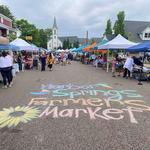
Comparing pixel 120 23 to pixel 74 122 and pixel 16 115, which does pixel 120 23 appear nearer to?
pixel 16 115

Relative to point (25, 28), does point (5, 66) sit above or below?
below

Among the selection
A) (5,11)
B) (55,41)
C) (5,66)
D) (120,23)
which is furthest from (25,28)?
(55,41)

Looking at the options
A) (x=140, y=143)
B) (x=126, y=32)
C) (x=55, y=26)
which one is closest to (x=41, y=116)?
(x=140, y=143)

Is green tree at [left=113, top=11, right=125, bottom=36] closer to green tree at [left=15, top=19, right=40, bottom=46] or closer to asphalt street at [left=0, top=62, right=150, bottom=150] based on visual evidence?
green tree at [left=15, top=19, right=40, bottom=46]

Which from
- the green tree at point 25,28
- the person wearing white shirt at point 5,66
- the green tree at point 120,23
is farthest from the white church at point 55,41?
the person wearing white shirt at point 5,66

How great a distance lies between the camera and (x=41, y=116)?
644cm

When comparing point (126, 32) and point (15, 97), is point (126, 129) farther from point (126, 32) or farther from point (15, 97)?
point (126, 32)

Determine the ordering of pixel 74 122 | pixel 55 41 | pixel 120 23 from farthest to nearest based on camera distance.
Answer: pixel 55 41
pixel 120 23
pixel 74 122

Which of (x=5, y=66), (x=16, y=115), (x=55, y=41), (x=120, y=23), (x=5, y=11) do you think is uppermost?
(x=5, y=11)

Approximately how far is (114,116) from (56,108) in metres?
1.87

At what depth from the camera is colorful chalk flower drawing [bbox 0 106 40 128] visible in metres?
5.95

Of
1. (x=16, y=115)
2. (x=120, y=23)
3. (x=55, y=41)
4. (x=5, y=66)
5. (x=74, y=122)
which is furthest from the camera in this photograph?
(x=55, y=41)

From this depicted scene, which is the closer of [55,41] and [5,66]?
[5,66]

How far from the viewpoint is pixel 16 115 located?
659cm
